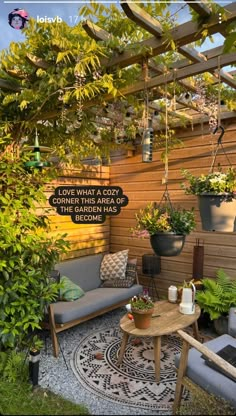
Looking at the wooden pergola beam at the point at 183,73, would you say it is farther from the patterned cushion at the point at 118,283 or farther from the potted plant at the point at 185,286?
the patterned cushion at the point at 118,283

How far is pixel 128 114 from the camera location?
3.27 meters

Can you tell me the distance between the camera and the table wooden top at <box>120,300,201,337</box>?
251 centimetres

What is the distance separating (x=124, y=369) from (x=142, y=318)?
0.51m

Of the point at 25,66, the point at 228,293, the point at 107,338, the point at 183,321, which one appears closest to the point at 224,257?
the point at 228,293

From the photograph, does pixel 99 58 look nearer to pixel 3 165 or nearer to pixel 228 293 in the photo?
pixel 3 165

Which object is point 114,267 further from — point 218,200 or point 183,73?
point 183,73

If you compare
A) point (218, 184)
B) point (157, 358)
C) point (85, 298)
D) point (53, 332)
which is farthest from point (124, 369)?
point (218, 184)

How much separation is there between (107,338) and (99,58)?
2.76 m

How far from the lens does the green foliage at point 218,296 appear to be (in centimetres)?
319

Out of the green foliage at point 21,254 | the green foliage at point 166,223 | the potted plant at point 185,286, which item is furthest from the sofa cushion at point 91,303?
the green foliage at point 166,223

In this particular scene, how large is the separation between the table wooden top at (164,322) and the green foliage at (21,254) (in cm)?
77

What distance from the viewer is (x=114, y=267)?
13.7ft

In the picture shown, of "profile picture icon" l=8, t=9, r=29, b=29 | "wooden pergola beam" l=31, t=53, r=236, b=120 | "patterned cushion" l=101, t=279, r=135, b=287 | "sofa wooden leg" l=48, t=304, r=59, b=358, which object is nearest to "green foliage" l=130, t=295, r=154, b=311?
"sofa wooden leg" l=48, t=304, r=59, b=358

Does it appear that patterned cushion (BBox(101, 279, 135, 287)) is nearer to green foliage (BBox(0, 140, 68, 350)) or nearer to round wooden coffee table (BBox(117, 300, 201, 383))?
round wooden coffee table (BBox(117, 300, 201, 383))
